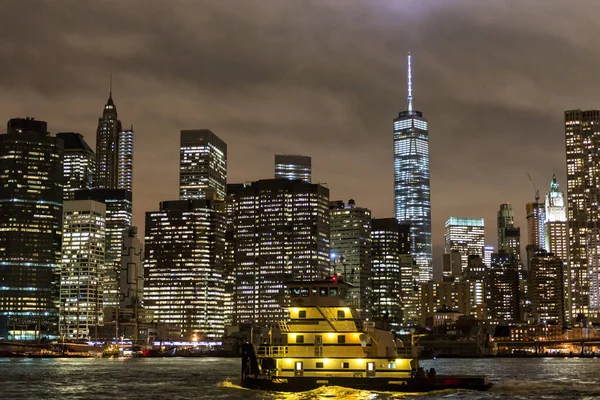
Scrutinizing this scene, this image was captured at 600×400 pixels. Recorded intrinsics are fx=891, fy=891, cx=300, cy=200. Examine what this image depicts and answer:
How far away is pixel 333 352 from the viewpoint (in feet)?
237

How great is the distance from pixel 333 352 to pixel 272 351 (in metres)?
5.28

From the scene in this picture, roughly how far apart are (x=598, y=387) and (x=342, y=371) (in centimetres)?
3953

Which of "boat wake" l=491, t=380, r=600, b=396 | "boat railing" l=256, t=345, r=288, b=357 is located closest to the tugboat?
"boat railing" l=256, t=345, r=288, b=357

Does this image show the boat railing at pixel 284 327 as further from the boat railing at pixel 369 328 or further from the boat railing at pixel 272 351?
the boat railing at pixel 369 328

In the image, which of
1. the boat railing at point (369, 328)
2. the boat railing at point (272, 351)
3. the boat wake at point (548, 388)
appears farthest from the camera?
the boat wake at point (548, 388)

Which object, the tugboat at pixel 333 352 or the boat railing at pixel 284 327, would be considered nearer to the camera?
the tugboat at pixel 333 352

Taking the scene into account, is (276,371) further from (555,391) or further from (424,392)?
(555,391)

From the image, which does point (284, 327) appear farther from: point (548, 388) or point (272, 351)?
point (548, 388)

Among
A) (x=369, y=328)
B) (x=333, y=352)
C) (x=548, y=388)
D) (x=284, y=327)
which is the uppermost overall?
(x=284, y=327)

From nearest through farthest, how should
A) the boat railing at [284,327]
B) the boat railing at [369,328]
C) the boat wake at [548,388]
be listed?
the boat railing at [369,328] < the boat railing at [284,327] < the boat wake at [548,388]

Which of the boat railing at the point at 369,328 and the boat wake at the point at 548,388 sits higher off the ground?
the boat railing at the point at 369,328

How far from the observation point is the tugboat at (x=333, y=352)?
7212 centimetres

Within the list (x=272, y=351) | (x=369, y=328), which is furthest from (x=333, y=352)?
(x=272, y=351)

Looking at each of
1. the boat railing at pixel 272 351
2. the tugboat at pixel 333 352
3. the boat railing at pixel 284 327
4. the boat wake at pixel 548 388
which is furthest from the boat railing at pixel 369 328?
the boat wake at pixel 548 388
